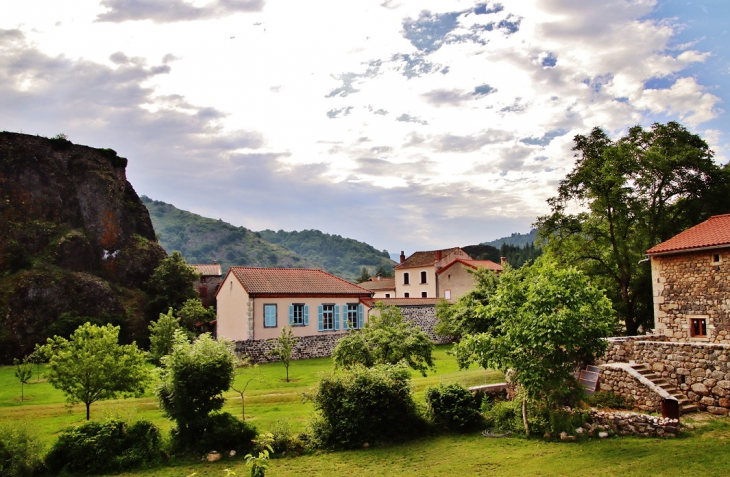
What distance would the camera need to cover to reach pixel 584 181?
84.9ft

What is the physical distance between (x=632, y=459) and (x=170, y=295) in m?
42.5

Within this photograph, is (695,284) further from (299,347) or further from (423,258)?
(423,258)

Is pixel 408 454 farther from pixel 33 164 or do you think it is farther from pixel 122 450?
→ pixel 33 164

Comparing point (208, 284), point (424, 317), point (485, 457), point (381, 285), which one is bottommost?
point (485, 457)

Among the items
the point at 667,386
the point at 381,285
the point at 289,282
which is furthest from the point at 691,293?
the point at 381,285

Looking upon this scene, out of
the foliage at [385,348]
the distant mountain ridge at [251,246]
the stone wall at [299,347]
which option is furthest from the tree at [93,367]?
the distant mountain ridge at [251,246]

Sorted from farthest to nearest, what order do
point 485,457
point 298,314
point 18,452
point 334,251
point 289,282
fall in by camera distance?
point 334,251 → point 289,282 → point 298,314 → point 485,457 → point 18,452

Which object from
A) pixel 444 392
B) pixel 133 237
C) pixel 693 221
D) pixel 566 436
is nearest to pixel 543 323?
pixel 566 436

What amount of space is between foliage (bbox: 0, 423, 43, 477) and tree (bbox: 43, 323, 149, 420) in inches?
113

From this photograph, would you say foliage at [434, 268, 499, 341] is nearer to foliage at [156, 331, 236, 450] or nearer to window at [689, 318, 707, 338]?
window at [689, 318, 707, 338]

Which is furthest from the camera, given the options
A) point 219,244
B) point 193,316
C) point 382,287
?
point 219,244

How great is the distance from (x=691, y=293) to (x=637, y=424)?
906 cm

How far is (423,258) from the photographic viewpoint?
58.2m

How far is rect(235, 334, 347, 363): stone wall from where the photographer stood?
1140 inches
